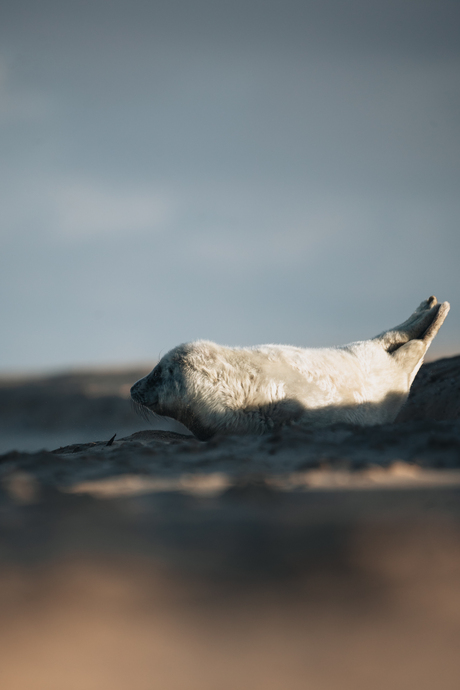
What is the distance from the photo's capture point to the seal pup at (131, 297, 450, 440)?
3.60 meters

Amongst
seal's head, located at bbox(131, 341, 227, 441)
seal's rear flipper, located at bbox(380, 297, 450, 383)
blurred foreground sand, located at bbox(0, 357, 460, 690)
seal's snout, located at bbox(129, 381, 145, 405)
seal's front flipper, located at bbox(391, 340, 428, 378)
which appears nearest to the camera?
blurred foreground sand, located at bbox(0, 357, 460, 690)

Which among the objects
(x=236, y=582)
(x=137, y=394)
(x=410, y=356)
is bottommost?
(x=236, y=582)

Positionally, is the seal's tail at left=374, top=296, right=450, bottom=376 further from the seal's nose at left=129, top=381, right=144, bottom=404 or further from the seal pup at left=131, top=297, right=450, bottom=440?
the seal's nose at left=129, top=381, right=144, bottom=404

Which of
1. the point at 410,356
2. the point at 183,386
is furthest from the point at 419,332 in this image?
the point at 183,386

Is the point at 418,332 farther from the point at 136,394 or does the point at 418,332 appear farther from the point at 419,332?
the point at 136,394

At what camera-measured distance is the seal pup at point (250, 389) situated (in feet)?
11.8

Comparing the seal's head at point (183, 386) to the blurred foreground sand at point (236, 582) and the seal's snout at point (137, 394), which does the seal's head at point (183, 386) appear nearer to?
the seal's snout at point (137, 394)

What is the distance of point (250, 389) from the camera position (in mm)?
3670

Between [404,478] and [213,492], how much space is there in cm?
72

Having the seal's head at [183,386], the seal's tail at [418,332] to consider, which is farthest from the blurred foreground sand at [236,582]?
the seal's tail at [418,332]

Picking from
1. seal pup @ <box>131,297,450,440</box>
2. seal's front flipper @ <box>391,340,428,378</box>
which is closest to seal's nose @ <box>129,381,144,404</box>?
seal pup @ <box>131,297,450,440</box>

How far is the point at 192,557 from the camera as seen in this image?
1.49 m

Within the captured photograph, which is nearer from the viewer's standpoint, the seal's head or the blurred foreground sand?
the blurred foreground sand

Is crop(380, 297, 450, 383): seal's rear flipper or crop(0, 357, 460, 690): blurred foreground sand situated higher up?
crop(380, 297, 450, 383): seal's rear flipper
